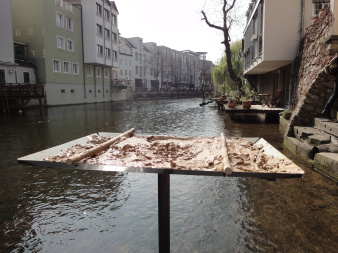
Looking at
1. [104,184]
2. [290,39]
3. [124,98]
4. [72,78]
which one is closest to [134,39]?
[124,98]

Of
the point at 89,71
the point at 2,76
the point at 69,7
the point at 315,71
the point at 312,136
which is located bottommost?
the point at 312,136

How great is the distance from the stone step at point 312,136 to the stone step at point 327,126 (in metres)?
0.10

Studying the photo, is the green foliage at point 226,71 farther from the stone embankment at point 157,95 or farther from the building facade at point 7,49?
the building facade at point 7,49

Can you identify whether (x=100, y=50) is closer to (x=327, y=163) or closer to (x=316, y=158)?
(x=316, y=158)

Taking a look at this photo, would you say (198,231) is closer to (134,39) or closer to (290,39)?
(290,39)

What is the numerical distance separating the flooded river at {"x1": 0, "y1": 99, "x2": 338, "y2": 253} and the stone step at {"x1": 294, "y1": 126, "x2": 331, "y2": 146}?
102 centimetres

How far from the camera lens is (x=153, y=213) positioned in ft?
12.5

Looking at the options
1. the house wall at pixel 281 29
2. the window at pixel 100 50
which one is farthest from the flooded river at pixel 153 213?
the window at pixel 100 50

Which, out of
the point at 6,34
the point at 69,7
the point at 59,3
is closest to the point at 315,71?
the point at 6,34

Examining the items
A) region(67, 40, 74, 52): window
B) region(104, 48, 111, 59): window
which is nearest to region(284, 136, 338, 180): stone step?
region(67, 40, 74, 52): window

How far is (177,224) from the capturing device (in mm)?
3492

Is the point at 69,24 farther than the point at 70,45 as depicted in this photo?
No

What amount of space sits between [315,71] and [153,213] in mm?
8666

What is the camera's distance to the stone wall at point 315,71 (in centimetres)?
806
